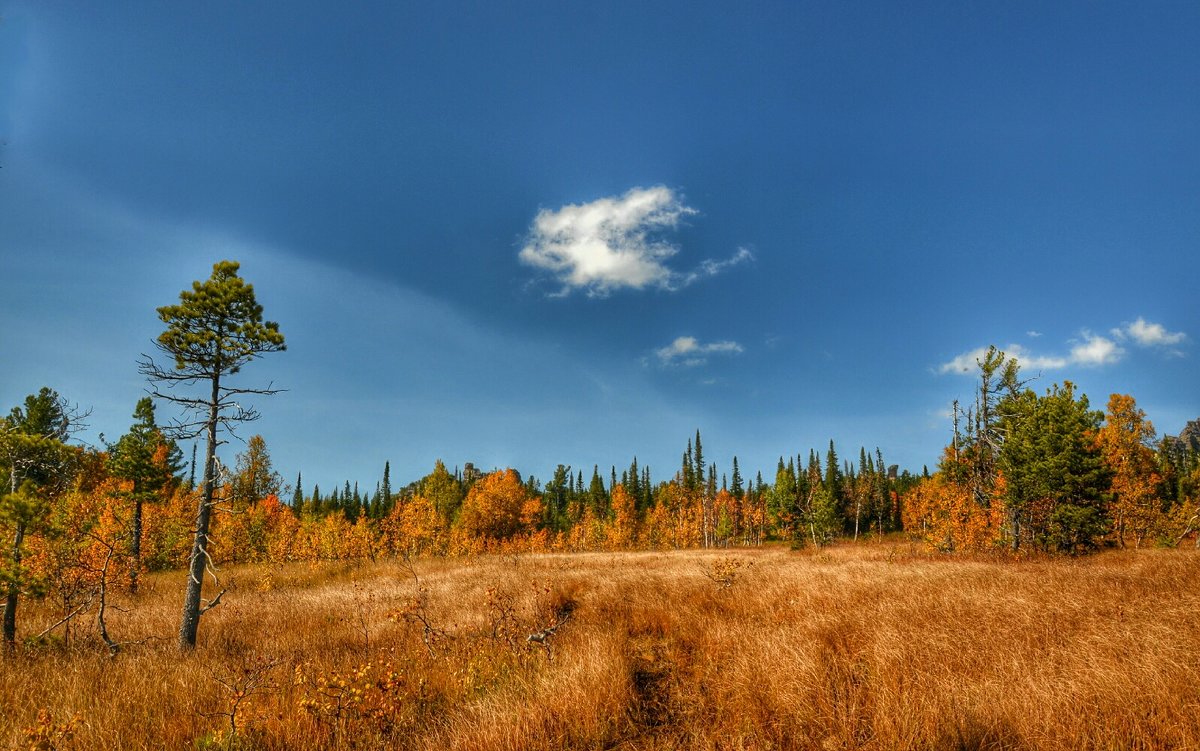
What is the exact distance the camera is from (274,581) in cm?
2091

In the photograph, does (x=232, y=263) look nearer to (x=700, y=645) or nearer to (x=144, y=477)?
(x=700, y=645)

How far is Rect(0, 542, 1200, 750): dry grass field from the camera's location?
173 inches

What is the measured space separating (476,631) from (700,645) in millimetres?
4465

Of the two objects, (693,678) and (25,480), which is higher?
(25,480)

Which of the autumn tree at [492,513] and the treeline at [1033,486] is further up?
the treeline at [1033,486]

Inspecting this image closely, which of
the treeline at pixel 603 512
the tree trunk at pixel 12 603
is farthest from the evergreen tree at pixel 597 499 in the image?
the tree trunk at pixel 12 603

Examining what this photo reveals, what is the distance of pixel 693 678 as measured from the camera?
6.07 m

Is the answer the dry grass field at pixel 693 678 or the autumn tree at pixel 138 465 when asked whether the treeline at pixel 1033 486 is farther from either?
the autumn tree at pixel 138 465

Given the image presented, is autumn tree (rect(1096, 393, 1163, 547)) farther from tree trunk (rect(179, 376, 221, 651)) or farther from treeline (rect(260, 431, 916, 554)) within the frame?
tree trunk (rect(179, 376, 221, 651))

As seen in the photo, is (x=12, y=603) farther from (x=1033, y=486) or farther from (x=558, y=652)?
(x=1033, y=486)

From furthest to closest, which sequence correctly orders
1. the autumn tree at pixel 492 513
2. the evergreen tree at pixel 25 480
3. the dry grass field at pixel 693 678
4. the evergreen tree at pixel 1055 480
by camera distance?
the autumn tree at pixel 492 513 → the evergreen tree at pixel 1055 480 → the evergreen tree at pixel 25 480 → the dry grass field at pixel 693 678

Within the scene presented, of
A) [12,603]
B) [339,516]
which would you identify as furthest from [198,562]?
[339,516]

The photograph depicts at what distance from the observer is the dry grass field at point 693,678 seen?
173 inches

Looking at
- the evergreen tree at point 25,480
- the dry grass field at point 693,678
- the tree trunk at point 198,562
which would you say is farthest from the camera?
the tree trunk at point 198,562
